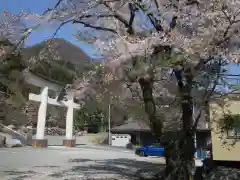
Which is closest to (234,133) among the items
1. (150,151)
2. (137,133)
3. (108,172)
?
(108,172)

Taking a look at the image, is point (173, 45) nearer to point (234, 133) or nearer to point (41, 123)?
point (234, 133)

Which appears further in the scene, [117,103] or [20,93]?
[20,93]

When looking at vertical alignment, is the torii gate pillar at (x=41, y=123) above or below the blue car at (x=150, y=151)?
above

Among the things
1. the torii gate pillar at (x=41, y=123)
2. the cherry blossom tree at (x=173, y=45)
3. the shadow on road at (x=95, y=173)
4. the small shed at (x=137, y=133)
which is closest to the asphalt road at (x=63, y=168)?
the shadow on road at (x=95, y=173)

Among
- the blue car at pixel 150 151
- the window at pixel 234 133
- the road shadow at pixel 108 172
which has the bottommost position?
the road shadow at pixel 108 172

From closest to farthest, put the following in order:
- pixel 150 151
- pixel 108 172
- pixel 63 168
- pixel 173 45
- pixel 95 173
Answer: pixel 173 45 → pixel 95 173 → pixel 108 172 → pixel 63 168 → pixel 150 151

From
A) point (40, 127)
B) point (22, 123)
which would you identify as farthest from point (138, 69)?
point (22, 123)

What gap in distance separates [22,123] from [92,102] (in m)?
23.8

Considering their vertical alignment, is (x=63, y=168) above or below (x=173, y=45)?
below

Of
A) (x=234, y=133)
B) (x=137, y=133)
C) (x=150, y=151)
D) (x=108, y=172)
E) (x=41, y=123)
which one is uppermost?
(x=41, y=123)

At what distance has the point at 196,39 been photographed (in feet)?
21.0

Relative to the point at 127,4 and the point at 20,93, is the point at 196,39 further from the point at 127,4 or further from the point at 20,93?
the point at 20,93

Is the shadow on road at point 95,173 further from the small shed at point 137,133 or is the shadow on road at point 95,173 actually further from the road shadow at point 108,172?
the small shed at point 137,133

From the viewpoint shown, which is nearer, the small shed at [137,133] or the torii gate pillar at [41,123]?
the torii gate pillar at [41,123]
